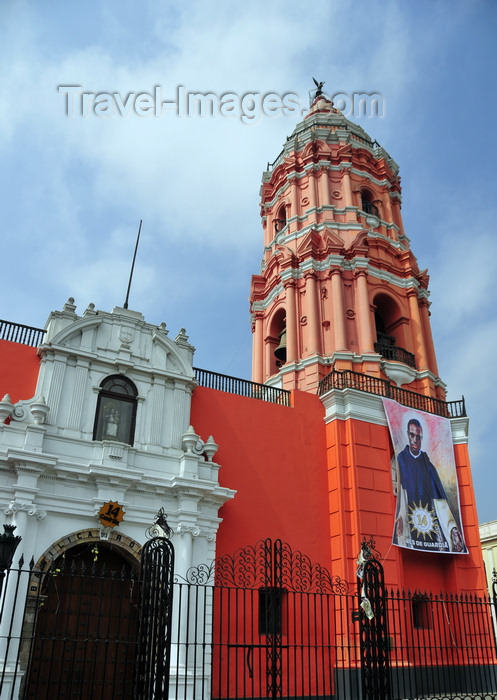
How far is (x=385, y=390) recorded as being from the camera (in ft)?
55.5

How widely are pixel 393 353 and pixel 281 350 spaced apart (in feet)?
12.6

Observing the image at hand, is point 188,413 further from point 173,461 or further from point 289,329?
point 289,329

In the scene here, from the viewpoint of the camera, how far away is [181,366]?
584 inches


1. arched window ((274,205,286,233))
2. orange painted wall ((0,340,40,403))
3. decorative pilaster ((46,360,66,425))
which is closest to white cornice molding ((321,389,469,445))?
decorative pilaster ((46,360,66,425))

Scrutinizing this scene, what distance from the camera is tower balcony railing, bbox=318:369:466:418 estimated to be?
54.3 ft

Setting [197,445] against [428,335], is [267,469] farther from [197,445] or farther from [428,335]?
[428,335]

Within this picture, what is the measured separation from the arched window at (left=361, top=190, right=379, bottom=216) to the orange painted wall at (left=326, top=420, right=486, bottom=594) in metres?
9.71

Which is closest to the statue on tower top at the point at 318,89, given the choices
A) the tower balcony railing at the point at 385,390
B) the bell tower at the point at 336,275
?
the bell tower at the point at 336,275

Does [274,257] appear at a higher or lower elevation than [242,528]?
higher

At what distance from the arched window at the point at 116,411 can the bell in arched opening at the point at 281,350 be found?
23.4 ft

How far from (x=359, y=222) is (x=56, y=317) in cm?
1174

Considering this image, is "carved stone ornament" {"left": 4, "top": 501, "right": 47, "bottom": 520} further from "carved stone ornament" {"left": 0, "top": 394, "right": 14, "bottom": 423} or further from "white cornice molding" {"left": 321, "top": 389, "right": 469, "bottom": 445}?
"white cornice molding" {"left": 321, "top": 389, "right": 469, "bottom": 445}

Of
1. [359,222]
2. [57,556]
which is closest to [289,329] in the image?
[359,222]

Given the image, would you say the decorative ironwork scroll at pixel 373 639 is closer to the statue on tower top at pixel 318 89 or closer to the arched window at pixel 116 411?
the arched window at pixel 116 411
